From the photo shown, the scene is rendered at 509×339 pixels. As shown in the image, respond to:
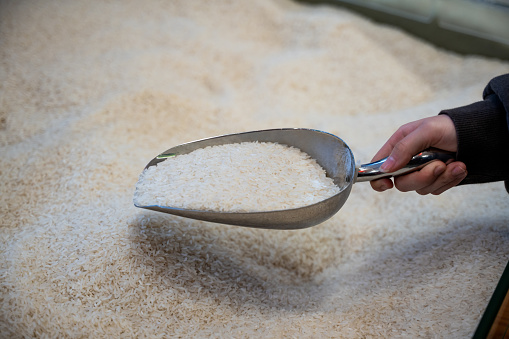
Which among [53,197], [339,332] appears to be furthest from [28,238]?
[339,332]

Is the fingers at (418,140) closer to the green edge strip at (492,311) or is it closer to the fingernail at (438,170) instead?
the fingernail at (438,170)

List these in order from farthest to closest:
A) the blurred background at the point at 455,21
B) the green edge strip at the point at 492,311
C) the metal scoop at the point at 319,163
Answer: the blurred background at the point at 455,21, the metal scoop at the point at 319,163, the green edge strip at the point at 492,311

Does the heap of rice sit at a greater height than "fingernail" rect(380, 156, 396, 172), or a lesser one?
lesser

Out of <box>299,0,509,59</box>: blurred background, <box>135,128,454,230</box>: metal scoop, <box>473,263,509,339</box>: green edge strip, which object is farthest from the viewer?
Answer: <box>299,0,509,59</box>: blurred background

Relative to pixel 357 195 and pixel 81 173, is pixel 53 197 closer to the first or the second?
pixel 81 173

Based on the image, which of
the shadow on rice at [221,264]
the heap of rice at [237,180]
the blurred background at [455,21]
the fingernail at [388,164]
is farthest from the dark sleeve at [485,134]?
the blurred background at [455,21]

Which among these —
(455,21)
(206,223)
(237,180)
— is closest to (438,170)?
(237,180)

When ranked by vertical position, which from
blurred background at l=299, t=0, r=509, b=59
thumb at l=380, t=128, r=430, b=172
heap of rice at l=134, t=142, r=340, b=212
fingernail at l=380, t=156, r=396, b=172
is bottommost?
heap of rice at l=134, t=142, r=340, b=212

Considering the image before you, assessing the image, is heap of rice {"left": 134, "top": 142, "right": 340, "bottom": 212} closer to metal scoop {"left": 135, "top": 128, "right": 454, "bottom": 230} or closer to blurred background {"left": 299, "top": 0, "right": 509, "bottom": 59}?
metal scoop {"left": 135, "top": 128, "right": 454, "bottom": 230}

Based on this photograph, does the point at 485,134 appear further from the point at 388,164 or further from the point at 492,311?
the point at 492,311

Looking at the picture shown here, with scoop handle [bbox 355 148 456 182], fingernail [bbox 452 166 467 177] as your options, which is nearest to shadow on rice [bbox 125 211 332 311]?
scoop handle [bbox 355 148 456 182]
